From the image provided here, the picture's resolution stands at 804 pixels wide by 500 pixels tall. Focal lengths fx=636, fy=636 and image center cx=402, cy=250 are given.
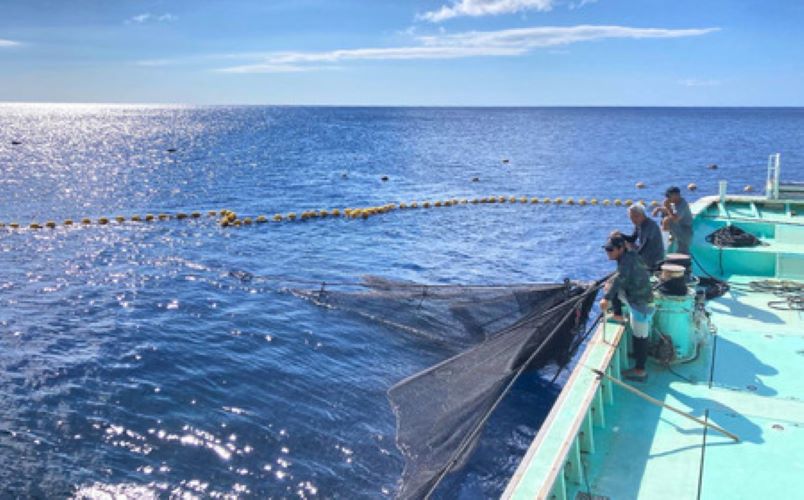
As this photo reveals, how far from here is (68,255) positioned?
25.4 meters

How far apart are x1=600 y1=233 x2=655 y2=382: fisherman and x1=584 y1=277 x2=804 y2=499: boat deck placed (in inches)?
14.6

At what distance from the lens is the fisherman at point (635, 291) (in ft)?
29.7

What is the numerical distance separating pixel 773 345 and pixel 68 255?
80.5 feet

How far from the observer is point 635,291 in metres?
9.15

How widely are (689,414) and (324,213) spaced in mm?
29497

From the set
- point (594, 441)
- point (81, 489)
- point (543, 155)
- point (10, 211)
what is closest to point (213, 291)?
point (81, 489)

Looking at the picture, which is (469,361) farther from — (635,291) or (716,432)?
(716,432)

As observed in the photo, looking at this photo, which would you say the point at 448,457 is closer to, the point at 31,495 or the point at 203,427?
the point at 203,427

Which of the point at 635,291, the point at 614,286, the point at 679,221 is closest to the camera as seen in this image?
the point at 635,291

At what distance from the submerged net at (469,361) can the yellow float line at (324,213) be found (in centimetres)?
1760

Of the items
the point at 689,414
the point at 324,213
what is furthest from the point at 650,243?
the point at 324,213

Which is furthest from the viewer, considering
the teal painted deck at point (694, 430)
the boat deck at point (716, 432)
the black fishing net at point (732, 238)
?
the black fishing net at point (732, 238)

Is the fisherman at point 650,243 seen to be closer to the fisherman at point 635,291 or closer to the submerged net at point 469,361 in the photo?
the submerged net at point 469,361

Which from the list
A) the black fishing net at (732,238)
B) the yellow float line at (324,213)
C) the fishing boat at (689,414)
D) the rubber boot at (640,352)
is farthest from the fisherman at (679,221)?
the yellow float line at (324,213)
